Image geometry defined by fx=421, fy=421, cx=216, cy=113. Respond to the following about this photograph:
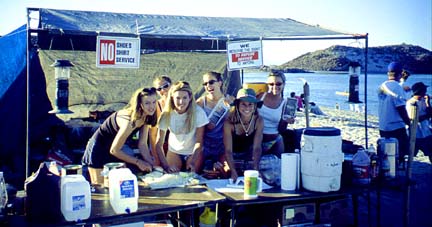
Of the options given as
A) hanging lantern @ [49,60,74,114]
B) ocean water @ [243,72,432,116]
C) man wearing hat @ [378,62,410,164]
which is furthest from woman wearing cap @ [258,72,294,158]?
ocean water @ [243,72,432,116]

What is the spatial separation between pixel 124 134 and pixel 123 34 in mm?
2008

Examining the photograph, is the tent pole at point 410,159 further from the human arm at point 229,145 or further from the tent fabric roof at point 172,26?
the tent fabric roof at point 172,26

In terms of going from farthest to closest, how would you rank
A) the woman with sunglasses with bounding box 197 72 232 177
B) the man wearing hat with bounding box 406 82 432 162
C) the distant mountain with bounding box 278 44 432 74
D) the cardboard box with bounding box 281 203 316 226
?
the distant mountain with bounding box 278 44 432 74, the man wearing hat with bounding box 406 82 432 162, the woman with sunglasses with bounding box 197 72 232 177, the cardboard box with bounding box 281 203 316 226

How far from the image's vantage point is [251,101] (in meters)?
3.88

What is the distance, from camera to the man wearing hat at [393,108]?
5613mm

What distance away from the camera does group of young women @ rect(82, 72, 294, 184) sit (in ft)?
12.0

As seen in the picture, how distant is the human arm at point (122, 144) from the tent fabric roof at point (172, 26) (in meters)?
1.88

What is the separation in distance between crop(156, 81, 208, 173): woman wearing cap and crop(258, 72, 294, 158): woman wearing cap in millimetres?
745

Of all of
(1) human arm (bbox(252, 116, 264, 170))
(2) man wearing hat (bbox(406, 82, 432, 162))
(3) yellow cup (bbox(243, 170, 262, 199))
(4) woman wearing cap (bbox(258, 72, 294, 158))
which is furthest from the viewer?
(2) man wearing hat (bbox(406, 82, 432, 162))

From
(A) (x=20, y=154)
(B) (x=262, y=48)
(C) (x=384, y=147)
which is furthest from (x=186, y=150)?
(A) (x=20, y=154)

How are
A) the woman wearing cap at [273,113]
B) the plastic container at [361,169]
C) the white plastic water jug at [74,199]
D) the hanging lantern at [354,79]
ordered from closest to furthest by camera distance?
the white plastic water jug at [74,199]
the plastic container at [361,169]
the woman wearing cap at [273,113]
the hanging lantern at [354,79]

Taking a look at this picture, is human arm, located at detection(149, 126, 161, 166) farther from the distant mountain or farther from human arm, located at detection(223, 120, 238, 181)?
the distant mountain

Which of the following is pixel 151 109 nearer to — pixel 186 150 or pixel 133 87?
pixel 186 150

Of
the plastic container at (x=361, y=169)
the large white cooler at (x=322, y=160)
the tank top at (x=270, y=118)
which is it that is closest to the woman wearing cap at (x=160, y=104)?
the tank top at (x=270, y=118)
